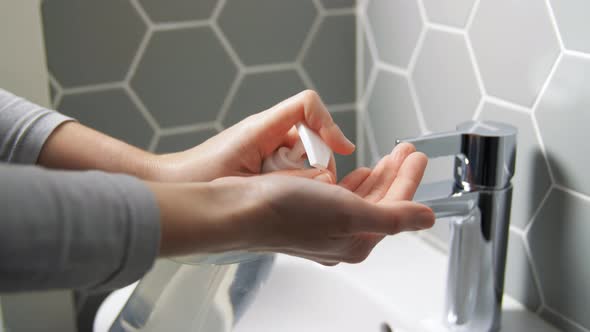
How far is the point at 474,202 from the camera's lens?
0.63m

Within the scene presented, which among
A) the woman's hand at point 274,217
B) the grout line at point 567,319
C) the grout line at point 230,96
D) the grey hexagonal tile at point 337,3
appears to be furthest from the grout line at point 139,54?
the grout line at point 567,319

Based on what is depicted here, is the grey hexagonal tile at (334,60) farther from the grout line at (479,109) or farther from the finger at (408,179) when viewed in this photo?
the finger at (408,179)

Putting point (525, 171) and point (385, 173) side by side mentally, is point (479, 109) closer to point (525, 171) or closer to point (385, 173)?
point (525, 171)

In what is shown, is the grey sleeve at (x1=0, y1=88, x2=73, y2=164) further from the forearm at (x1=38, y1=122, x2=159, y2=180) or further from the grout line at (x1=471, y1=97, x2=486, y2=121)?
the grout line at (x1=471, y1=97, x2=486, y2=121)

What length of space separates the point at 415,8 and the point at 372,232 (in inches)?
16.9

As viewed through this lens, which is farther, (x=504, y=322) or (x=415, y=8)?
(x=415, y=8)

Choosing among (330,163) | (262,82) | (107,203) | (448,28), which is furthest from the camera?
(262,82)

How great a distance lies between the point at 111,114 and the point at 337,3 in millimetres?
323

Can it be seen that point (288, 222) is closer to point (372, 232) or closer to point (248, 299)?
point (372, 232)

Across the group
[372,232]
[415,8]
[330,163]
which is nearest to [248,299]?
[330,163]

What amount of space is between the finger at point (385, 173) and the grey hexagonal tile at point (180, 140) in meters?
0.34

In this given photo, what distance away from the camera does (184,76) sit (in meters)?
0.85

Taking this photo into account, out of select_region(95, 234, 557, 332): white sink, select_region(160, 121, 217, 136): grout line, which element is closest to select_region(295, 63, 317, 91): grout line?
select_region(160, 121, 217, 136): grout line

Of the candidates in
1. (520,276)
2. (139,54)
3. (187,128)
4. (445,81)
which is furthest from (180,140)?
(520,276)
